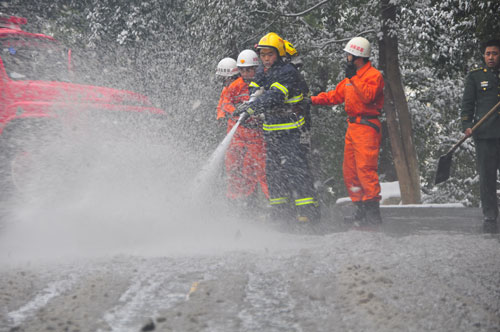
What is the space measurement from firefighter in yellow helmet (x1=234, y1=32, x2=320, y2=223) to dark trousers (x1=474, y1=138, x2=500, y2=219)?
1736mm

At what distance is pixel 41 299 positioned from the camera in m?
3.56

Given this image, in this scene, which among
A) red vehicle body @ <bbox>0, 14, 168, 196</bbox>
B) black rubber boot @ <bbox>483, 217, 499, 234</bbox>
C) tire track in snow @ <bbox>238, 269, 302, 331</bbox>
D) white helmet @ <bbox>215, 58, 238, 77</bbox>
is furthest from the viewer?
white helmet @ <bbox>215, 58, 238, 77</bbox>

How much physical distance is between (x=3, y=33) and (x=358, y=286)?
6.08m

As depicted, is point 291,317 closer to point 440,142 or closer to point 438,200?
point 440,142

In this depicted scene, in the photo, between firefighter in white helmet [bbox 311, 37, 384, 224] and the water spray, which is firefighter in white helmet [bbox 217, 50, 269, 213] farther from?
firefighter in white helmet [bbox 311, 37, 384, 224]

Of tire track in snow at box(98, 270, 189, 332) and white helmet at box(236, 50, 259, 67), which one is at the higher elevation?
white helmet at box(236, 50, 259, 67)

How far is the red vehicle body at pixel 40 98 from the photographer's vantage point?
7309 mm

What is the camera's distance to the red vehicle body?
7.31m

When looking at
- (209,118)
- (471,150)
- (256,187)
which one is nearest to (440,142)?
(471,150)

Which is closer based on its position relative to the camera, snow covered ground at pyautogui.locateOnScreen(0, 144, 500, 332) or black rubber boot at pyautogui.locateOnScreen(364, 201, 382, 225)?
snow covered ground at pyautogui.locateOnScreen(0, 144, 500, 332)

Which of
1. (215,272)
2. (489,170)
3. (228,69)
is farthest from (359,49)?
(215,272)

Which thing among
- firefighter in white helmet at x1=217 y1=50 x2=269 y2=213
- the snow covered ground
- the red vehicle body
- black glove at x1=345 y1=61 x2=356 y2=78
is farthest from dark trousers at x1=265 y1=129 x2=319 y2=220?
the red vehicle body

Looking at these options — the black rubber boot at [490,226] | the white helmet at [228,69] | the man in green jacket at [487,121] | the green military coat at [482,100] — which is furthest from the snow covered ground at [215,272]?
the white helmet at [228,69]

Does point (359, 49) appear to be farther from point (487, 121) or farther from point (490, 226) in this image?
point (490, 226)
